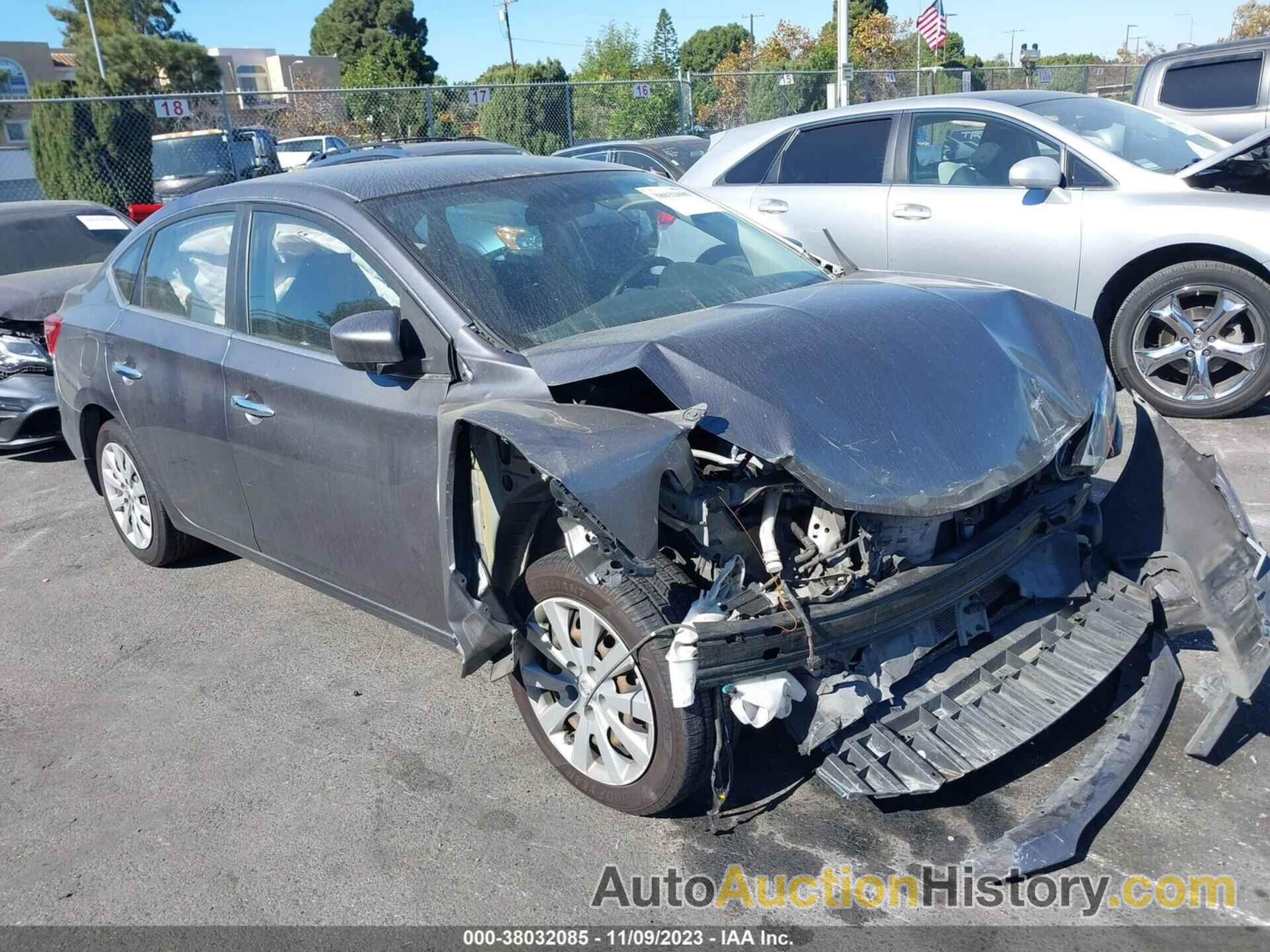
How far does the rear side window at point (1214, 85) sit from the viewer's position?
1002 cm

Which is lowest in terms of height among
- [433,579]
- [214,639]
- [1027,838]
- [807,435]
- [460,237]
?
[214,639]

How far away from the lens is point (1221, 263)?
20.0ft

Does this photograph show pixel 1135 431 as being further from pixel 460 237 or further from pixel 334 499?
pixel 334 499

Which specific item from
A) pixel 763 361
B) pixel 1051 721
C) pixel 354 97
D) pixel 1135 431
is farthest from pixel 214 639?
pixel 354 97

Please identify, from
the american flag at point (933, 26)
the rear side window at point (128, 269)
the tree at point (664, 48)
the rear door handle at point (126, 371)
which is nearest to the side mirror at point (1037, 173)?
the rear side window at point (128, 269)

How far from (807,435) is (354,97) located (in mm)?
25055

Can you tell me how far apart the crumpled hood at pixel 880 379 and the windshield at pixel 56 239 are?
21.0 feet

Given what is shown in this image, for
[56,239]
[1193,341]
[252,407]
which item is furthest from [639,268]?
[56,239]

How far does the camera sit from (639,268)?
3908 mm

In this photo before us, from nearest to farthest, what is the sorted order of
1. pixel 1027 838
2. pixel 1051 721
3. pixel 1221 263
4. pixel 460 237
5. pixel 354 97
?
pixel 1027 838, pixel 1051 721, pixel 460 237, pixel 1221 263, pixel 354 97

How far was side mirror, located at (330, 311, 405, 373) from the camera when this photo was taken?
3.29 meters

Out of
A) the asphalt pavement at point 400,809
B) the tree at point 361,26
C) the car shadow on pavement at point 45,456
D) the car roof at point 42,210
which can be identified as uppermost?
the tree at point 361,26

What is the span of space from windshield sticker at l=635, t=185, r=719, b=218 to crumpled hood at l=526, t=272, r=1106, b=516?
826 mm

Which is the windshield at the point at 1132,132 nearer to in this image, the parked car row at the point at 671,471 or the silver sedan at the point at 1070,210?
the silver sedan at the point at 1070,210
